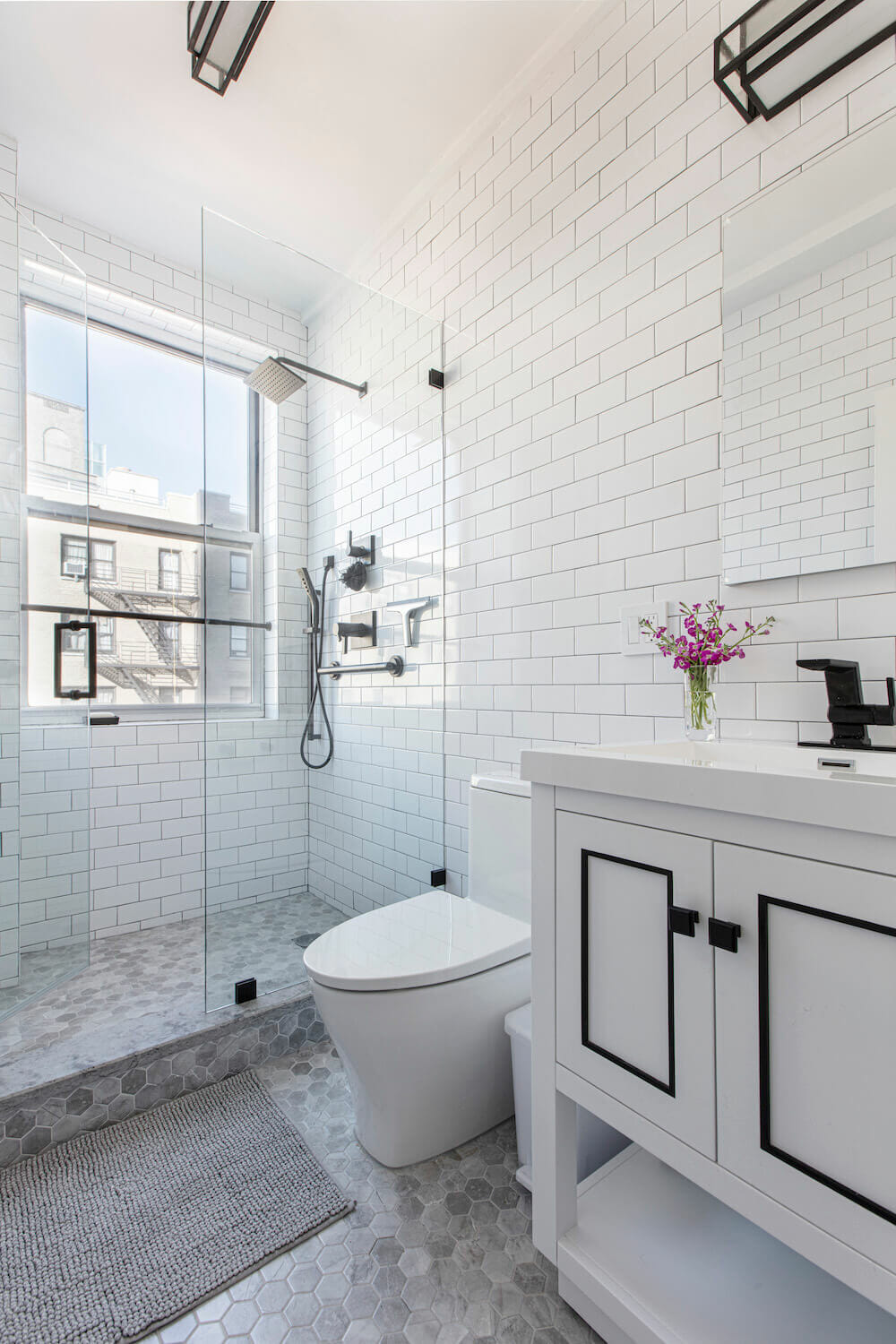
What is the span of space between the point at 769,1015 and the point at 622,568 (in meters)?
1.10

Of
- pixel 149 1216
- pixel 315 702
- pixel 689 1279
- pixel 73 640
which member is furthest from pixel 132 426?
pixel 689 1279

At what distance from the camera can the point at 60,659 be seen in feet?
6.88

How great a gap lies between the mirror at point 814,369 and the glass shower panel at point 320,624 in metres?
1.12

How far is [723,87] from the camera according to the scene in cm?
128

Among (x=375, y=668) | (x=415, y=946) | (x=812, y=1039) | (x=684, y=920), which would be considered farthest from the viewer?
(x=375, y=668)

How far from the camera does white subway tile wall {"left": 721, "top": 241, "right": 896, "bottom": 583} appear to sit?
116cm

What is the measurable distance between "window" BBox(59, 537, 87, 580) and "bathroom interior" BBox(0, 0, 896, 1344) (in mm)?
16

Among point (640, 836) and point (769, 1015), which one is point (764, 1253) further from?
point (640, 836)

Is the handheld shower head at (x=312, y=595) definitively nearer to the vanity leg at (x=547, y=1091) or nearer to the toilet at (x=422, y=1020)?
the toilet at (x=422, y=1020)

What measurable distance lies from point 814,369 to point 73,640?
2310mm

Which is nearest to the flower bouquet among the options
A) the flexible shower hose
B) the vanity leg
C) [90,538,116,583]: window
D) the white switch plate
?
the white switch plate

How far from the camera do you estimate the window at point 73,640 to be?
6.95 ft

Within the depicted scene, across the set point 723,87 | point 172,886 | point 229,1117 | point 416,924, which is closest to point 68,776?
point 172,886

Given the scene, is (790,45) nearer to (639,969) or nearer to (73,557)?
(639,969)
